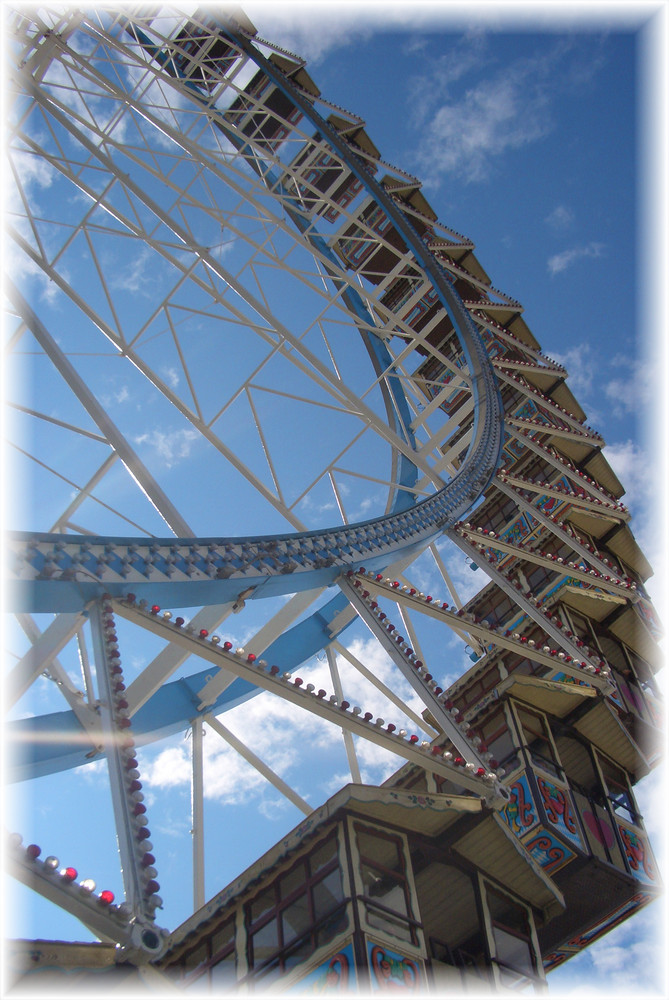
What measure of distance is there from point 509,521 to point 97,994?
59.6 feet

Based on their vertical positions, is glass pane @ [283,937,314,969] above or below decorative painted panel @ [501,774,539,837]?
below

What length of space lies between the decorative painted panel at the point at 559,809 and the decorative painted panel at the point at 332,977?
5.16 meters

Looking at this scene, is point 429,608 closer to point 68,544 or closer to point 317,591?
point 317,591

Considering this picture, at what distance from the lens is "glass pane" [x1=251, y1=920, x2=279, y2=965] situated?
27.7 feet

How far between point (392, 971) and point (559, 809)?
5.39 m

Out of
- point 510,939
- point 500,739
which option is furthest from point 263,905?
point 500,739

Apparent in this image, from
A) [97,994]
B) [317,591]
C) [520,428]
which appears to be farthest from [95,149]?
[97,994]

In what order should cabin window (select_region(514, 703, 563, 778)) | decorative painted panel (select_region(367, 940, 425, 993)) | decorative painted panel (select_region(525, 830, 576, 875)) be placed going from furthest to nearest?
cabin window (select_region(514, 703, 563, 778)), decorative painted panel (select_region(525, 830, 576, 875)), decorative painted panel (select_region(367, 940, 425, 993))

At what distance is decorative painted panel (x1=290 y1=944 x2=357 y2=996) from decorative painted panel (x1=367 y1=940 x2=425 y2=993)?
0.52ft

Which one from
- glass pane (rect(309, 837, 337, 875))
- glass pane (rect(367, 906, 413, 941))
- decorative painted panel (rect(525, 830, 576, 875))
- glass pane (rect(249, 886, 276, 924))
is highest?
decorative painted panel (rect(525, 830, 576, 875))

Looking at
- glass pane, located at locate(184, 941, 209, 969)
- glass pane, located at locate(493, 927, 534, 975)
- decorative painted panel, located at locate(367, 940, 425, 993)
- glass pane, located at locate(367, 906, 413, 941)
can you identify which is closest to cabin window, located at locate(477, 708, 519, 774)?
glass pane, located at locate(493, 927, 534, 975)

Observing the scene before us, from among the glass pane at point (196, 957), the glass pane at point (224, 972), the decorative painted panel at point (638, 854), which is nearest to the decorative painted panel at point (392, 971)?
the glass pane at point (224, 972)

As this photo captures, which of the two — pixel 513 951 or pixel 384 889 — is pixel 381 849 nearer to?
pixel 384 889

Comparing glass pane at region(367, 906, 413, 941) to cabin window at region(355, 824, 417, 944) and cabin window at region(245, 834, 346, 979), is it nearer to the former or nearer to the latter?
cabin window at region(355, 824, 417, 944)
